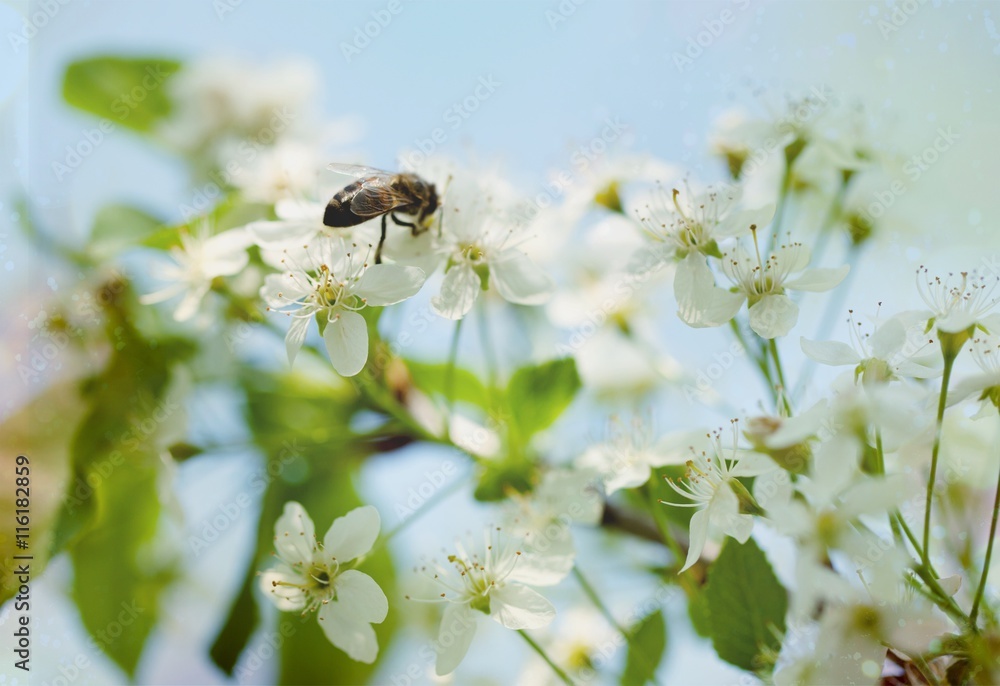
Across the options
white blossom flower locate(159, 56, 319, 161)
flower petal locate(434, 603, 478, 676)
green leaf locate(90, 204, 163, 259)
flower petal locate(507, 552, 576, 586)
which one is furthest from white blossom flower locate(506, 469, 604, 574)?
white blossom flower locate(159, 56, 319, 161)

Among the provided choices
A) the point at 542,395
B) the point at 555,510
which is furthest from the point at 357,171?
the point at 555,510

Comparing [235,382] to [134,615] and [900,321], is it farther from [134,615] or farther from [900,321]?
[900,321]

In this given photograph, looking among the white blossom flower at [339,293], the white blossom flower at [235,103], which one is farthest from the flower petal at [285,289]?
the white blossom flower at [235,103]

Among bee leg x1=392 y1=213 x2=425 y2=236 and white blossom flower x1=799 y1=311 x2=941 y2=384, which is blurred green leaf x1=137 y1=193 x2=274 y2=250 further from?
white blossom flower x1=799 y1=311 x2=941 y2=384

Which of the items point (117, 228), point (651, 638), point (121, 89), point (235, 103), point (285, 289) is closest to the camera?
point (285, 289)

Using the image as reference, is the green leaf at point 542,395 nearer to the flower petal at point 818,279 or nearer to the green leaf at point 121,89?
the flower petal at point 818,279

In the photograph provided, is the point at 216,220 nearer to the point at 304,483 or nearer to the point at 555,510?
the point at 304,483
